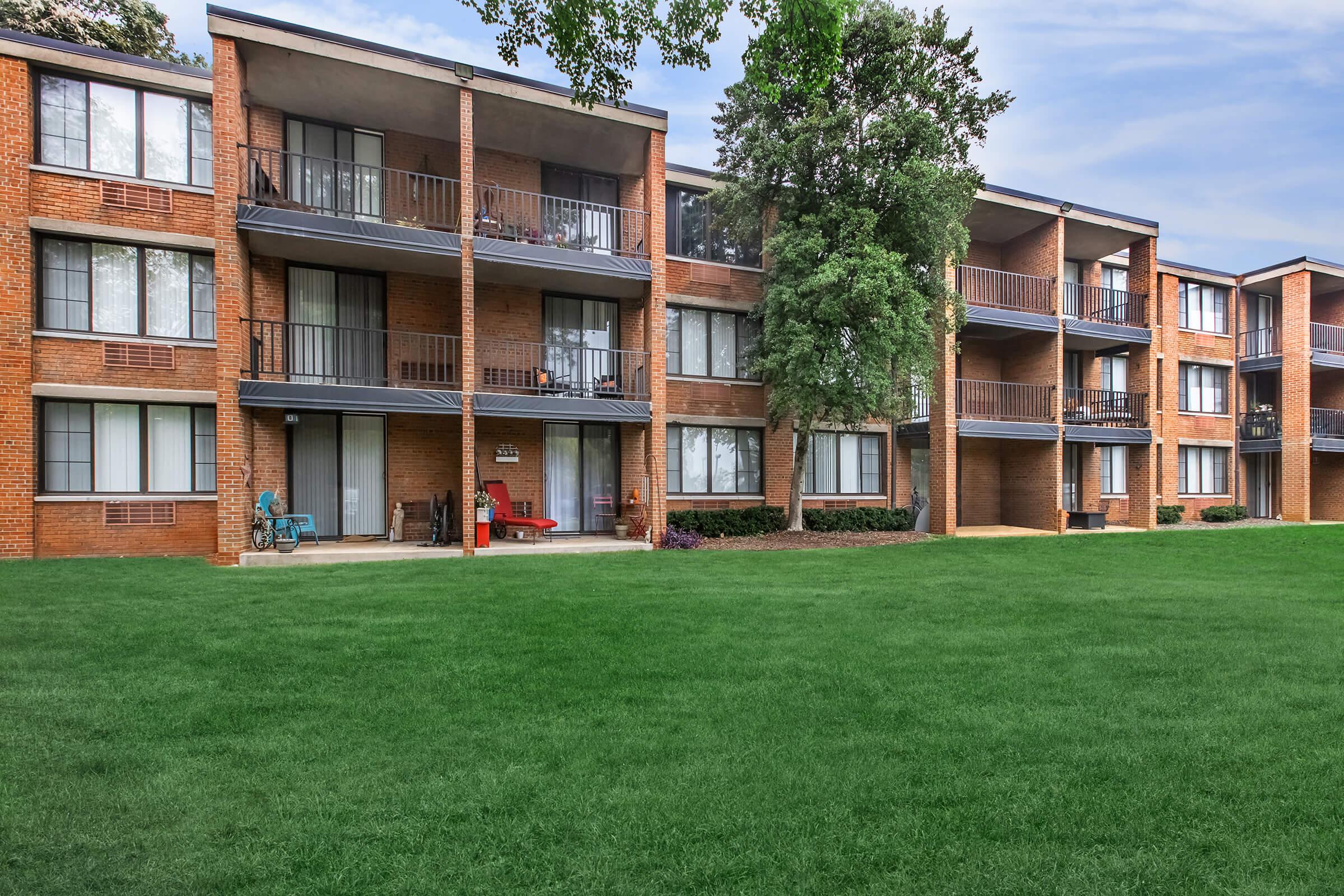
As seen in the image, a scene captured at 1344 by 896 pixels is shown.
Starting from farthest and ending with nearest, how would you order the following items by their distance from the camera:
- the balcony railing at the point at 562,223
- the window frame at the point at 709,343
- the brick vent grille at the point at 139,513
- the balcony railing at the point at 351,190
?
the window frame at the point at 709,343 → the balcony railing at the point at 562,223 → the balcony railing at the point at 351,190 → the brick vent grille at the point at 139,513

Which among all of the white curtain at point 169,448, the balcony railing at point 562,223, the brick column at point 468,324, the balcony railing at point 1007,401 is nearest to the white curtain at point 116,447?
the white curtain at point 169,448

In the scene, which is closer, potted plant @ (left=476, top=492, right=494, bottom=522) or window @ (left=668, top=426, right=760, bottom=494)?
potted plant @ (left=476, top=492, right=494, bottom=522)

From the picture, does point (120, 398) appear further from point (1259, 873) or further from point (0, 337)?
point (1259, 873)

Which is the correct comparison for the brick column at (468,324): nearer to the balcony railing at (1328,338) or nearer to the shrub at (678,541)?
the shrub at (678,541)

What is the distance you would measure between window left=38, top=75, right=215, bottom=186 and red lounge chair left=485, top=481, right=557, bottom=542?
25.5 ft

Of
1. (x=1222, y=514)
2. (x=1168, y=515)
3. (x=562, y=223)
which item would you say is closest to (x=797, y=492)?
(x=562, y=223)

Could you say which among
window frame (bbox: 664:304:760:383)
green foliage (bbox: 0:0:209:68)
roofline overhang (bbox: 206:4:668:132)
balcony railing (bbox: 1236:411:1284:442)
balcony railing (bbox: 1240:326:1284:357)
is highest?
green foliage (bbox: 0:0:209:68)

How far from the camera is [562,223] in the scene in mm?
17312

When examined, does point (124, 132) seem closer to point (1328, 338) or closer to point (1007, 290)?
point (1007, 290)

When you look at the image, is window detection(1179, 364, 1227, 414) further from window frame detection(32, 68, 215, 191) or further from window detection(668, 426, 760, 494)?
window frame detection(32, 68, 215, 191)

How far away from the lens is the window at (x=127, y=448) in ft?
43.6

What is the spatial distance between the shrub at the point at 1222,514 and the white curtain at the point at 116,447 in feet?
98.3

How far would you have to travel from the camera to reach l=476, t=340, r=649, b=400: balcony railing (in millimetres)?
16281

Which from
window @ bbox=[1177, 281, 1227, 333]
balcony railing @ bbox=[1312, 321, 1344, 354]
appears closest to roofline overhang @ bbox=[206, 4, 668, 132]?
window @ bbox=[1177, 281, 1227, 333]
